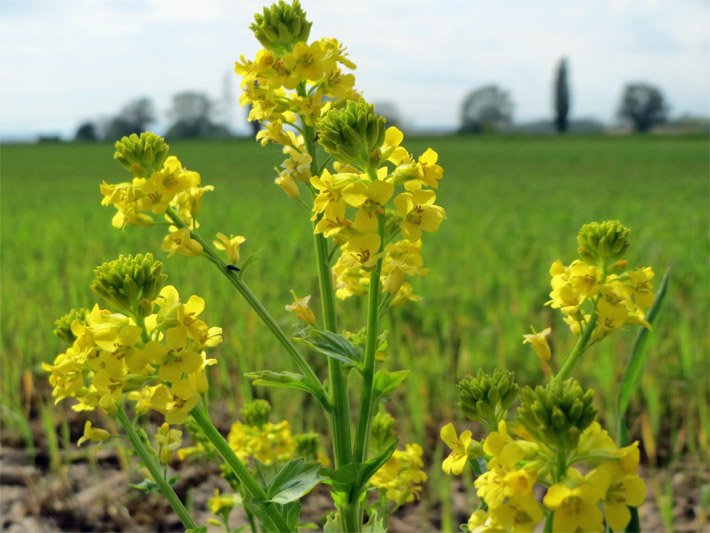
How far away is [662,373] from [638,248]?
343 centimetres

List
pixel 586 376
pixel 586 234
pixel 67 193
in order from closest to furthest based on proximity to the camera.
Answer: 1. pixel 586 234
2. pixel 586 376
3. pixel 67 193

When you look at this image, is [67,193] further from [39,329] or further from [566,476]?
[566,476]

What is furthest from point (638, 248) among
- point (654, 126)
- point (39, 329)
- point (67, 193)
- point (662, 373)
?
point (654, 126)

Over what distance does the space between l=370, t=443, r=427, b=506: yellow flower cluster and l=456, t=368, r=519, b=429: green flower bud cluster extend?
23.8 inches

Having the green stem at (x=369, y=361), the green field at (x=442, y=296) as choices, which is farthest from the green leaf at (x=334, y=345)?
the green field at (x=442, y=296)

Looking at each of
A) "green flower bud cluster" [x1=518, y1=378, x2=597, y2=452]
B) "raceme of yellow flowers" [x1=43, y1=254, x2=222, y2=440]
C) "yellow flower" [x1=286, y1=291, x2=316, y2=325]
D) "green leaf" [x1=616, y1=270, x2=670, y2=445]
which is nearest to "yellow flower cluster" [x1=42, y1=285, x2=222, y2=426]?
"raceme of yellow flowers" [x1=43, y1=254, x2=222, y2=440]

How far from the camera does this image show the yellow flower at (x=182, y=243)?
1453 millimetres

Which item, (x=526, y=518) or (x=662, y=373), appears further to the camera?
(x=662, y=373)

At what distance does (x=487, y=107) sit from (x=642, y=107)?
19620 millimetres

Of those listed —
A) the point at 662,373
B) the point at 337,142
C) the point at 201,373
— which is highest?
the point at 337,142

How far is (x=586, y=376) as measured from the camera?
151 inches

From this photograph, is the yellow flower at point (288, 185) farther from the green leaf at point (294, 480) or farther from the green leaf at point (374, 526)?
the green leaf at point (374, 526)

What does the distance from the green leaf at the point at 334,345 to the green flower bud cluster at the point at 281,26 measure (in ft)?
2.01

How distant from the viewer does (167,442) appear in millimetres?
1521
